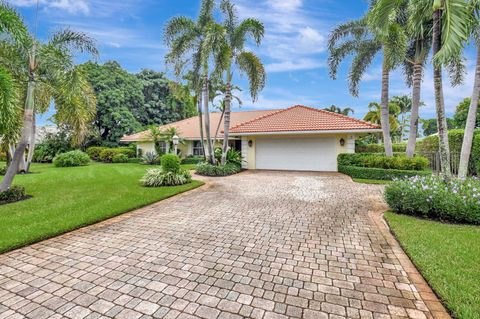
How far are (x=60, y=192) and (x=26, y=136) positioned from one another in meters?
2.42

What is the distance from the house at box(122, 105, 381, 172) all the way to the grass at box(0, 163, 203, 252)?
22.8 feet

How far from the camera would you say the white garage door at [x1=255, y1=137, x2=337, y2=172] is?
50.5 ft

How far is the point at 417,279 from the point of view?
334 centimetres

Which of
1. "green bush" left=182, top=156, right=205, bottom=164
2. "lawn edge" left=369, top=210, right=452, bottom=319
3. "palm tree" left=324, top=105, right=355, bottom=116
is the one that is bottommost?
"lawn edge" left=369, top=210, right=452, bottom=319

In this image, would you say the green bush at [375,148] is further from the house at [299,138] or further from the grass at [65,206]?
the grass at [65,206]

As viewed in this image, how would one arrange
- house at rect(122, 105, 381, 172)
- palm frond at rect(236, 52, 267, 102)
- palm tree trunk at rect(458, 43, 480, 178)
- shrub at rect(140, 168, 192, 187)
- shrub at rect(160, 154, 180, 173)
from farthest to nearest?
house at rect(122, 105, 381, 172)
palm frond at rect(236, 52, 267, 102)
shrub at rect(160, 154, 180, 173)
shrub at rect(140, 168, 192, 187)
palm tree trunk at rect(458, 43, 480, 178)

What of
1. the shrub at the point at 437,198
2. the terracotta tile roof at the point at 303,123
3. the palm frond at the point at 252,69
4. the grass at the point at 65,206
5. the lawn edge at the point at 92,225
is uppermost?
the palm frond at the point at 252,69

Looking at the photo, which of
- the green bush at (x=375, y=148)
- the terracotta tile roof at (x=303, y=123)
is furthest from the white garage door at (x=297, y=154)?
the green bush at (x=375, y=148)

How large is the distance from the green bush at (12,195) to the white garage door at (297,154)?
12.5m

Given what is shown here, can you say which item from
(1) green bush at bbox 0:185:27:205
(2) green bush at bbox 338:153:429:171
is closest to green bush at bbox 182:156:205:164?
(2) green bush at bbox 338:153:429:171

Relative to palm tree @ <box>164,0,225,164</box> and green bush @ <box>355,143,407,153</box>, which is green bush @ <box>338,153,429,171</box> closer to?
palm tree @ <box>164,0,225,164</box>

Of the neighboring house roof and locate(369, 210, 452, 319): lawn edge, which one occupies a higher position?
Result: the neighboring house roof

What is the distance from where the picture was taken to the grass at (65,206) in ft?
16.7

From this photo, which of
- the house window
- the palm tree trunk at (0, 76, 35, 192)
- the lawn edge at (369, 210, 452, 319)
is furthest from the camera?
the house window
